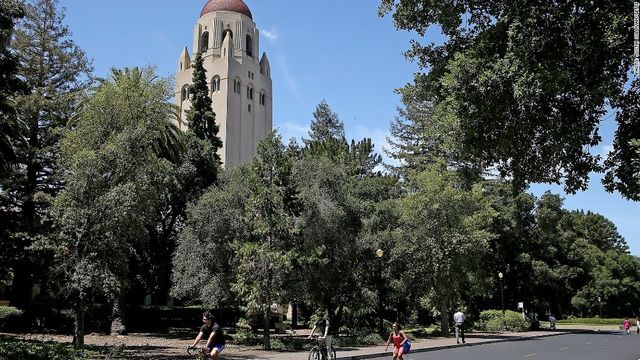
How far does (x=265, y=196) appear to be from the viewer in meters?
22.5

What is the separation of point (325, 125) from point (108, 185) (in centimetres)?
4484

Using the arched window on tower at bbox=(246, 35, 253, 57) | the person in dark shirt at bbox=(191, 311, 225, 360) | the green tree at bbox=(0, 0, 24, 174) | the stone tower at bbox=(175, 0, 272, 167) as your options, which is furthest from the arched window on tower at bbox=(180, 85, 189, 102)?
the person in dark shirt at bbox=(191, 311, 225, 360)

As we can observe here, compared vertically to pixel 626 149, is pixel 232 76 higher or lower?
higher

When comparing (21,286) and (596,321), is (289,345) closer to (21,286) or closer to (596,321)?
(21,286)

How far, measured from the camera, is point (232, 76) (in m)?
77.7

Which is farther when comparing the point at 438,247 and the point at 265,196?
the point at 438,247

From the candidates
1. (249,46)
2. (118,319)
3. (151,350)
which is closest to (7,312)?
(118,319)

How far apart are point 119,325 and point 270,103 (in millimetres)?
61046

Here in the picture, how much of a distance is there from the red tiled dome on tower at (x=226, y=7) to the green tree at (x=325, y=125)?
28.2 m

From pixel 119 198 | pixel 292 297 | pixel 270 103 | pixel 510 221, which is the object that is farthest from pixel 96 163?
pixel 270 103

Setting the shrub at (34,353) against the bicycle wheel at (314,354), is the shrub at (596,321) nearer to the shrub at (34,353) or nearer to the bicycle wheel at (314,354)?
the bicycle wheel at (314,354)

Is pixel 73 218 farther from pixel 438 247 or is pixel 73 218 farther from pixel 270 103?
pixel 270 103

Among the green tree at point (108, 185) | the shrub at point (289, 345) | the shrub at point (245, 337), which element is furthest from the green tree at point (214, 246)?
the green tree at point (108, 185)

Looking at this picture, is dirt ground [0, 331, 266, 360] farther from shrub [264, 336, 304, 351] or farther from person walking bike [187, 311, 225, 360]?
person walking bike [187, 311, 225, 360]
